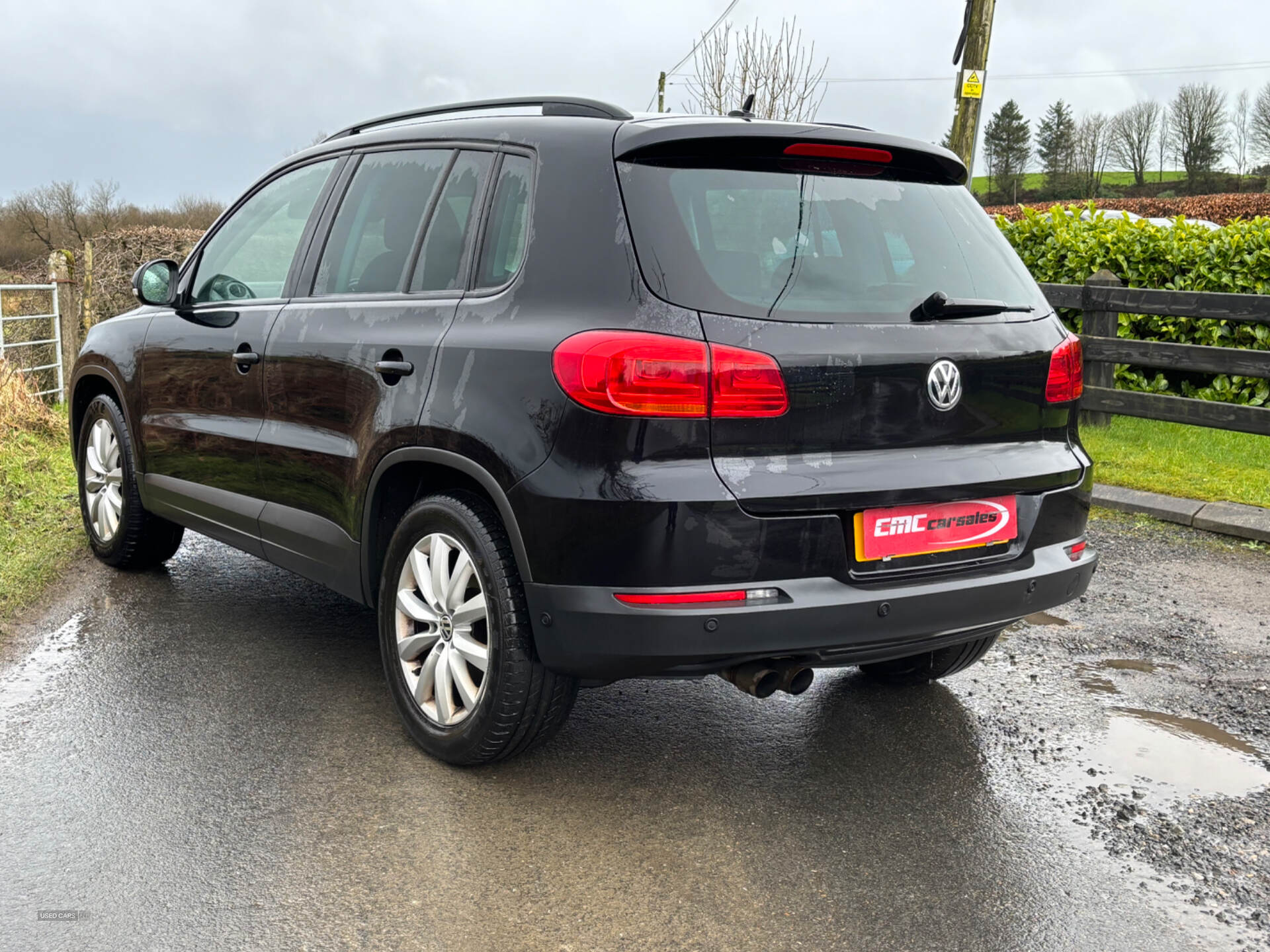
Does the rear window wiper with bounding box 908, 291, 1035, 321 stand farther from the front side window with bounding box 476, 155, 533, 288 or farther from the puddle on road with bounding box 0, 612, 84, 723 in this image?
the puddle on road with bounding box 0, 612, 84, 723

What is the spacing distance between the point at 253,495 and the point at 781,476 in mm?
2355

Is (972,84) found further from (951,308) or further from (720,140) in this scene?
(720,140)

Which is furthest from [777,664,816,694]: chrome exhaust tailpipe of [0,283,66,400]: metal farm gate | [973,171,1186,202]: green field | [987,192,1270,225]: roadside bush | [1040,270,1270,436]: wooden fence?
[973,171,1186,202]: green field

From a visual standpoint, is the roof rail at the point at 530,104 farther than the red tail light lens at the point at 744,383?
Yes

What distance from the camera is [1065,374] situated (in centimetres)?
368

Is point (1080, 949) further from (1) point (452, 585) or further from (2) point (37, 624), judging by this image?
(2) point (37, 624)

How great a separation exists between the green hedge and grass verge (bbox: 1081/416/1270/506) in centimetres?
39

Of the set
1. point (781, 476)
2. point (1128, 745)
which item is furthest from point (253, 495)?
point (1128, 745)

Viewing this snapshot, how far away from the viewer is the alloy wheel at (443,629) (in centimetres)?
351

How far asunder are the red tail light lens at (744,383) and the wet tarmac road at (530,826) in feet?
3.79

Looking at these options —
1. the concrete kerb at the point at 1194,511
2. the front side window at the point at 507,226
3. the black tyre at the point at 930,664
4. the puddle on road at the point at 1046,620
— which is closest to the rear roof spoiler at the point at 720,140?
the front side window at the point at 507,226

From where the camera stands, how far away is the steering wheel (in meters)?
4.90

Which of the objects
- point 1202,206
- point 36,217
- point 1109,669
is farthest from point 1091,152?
point 1109,669

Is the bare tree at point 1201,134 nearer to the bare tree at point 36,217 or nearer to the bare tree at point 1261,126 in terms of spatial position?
the bare tree at point 1261,126
